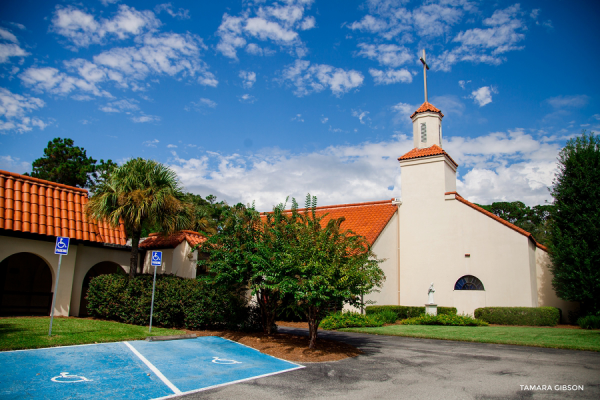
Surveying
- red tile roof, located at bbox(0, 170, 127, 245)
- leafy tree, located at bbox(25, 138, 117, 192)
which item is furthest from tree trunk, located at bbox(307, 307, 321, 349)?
leafy tree, located at bbox(25, 138, 117, 192)

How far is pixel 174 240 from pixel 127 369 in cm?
1379

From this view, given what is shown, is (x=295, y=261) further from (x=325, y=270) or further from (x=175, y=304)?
(x=175, y=304)

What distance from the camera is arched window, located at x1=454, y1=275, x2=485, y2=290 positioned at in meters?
22.1

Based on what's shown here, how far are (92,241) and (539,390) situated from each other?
57.2ft

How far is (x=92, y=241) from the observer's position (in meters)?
17.2

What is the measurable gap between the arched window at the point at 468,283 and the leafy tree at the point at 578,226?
12.3 ft

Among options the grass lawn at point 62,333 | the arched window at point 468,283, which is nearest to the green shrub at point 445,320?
the arched window at point 468,283

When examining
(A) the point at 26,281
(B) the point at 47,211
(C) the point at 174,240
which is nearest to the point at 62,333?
(B) the point at 47,211

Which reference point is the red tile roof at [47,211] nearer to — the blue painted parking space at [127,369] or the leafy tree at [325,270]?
the blue painted parking space at [127,369]

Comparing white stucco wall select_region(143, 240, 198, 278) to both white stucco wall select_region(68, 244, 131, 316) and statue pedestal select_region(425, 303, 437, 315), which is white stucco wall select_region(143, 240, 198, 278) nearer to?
white stucco wall select_region(68, 244, 131, 316)

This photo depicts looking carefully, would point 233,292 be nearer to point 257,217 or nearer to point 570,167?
point 257,217

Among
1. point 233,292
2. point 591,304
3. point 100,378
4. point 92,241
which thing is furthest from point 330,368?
point 591,304

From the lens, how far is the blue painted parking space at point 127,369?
6422 mm

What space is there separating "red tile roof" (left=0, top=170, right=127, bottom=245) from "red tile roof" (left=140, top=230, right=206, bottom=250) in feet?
9.22
